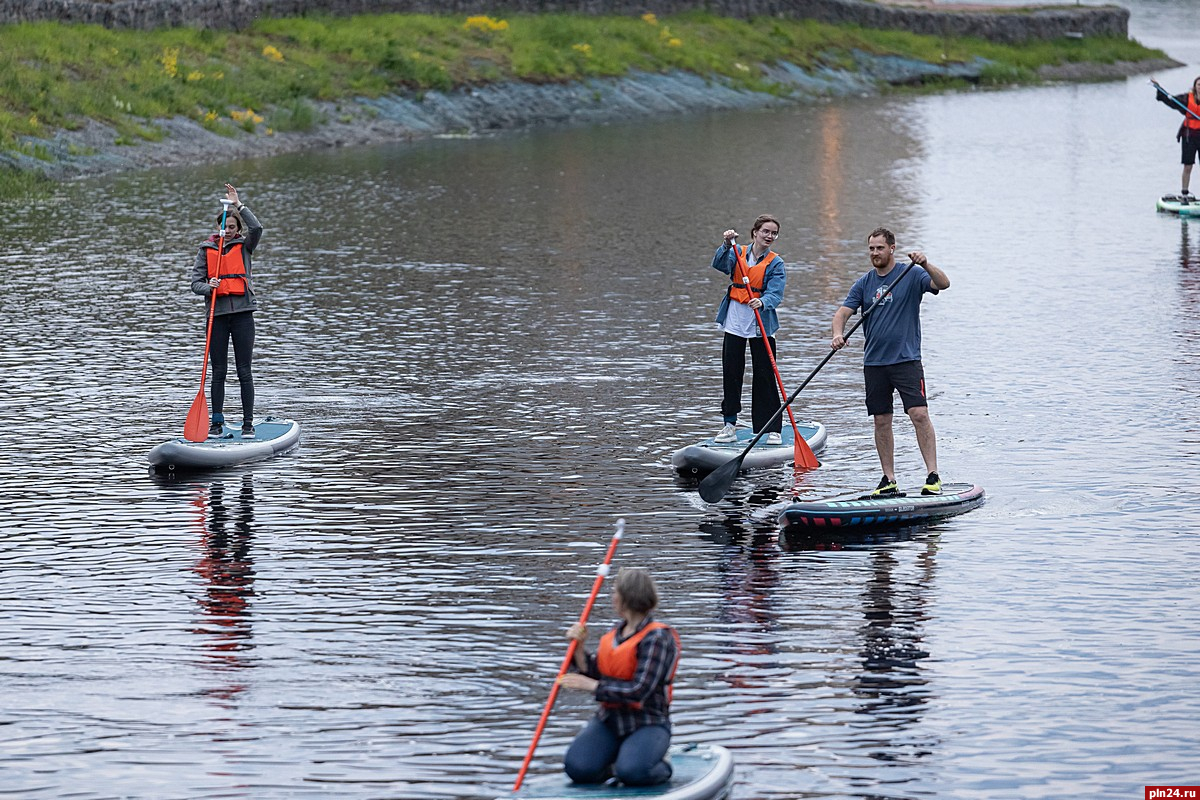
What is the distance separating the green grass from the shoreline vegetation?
63 millimetres

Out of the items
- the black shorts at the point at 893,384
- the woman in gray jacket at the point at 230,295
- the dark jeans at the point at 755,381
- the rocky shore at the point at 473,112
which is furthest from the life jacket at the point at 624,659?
the rocky shore at the point at 473,112

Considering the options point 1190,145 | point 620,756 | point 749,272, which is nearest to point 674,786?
point 620,756

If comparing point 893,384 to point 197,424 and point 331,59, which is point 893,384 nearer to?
point 197,424

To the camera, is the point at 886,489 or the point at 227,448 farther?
the point at 227,448

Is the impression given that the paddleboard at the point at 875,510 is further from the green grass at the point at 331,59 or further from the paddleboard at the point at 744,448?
the green grass at the point at 331,59

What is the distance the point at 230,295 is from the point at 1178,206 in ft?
71.4

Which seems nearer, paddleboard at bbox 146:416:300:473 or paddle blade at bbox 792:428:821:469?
paddle blade at bbox 792:428:821:469

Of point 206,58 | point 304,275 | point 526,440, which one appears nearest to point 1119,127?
point 206,58

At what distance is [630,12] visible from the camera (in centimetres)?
6431

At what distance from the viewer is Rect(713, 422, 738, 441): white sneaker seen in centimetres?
1470

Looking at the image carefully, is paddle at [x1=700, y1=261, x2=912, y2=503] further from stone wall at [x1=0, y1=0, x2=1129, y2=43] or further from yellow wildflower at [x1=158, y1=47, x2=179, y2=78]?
stone wall at [x1=0, y1=0, x2=1129, y2=43]

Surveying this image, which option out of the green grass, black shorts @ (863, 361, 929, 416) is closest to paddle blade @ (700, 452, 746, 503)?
black shorts @ (863, 361, 929, 416)

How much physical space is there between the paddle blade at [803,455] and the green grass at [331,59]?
24575 mm

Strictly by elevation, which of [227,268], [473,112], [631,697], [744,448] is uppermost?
[473,112]
